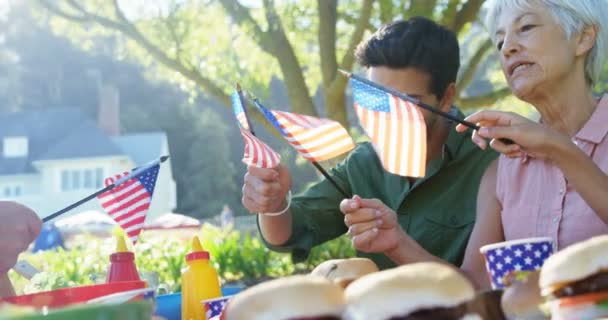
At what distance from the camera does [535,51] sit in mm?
2340

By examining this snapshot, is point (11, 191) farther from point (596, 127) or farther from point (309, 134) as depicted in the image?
point (596, 127)

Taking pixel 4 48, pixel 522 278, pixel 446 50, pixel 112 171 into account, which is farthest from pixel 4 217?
pixel 4 48

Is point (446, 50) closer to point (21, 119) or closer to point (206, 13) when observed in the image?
point (206, 13)

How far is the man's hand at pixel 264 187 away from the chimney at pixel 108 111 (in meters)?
55.3

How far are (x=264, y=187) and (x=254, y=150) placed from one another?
231 mm

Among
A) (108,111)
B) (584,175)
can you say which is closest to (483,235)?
(584,175)

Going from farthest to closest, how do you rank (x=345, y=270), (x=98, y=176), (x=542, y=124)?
1. (x=98, y=176)
2. (x=542, y=124)
3. (x=345, y=270)

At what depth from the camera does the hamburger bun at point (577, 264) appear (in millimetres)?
1370

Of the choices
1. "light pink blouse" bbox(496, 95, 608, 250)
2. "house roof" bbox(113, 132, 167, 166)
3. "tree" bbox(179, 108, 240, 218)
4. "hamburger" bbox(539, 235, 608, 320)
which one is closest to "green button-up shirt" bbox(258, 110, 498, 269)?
"light pink blouse" bbox(496, 95, 608, 250)

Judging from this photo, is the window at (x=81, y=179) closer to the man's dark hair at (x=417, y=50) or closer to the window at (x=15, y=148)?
the window at (x=15, y=148)

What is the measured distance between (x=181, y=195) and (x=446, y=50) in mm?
56281

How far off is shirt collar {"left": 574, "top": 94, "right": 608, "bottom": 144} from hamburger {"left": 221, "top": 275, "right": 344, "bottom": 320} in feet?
4.28

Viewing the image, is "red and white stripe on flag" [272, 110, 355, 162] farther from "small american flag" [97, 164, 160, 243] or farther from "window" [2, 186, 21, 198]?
"window" [2, 186, 21, 198]

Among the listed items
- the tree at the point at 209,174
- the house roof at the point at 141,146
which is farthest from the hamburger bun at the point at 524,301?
the tree at the point at 209,174
